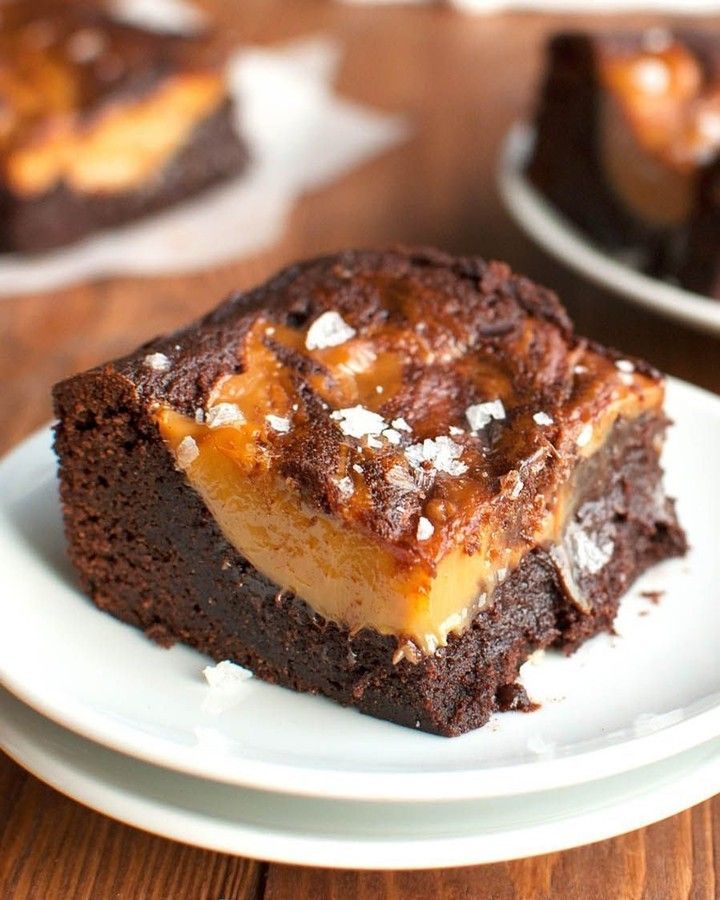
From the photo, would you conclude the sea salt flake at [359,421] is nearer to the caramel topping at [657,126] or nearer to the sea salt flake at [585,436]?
the sea salt flake at [585,436]

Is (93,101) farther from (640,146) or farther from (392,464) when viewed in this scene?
(392,464)

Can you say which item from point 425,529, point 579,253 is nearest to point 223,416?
point 425,529

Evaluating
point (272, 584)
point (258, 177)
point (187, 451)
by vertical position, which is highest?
point (187, 451)

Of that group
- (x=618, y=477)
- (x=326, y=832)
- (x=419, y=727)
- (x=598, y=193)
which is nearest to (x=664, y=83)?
(x=598, y=193)

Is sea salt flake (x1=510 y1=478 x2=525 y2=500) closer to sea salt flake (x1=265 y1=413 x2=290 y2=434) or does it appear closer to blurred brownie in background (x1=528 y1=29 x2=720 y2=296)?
sea salt flake (x1=265 y1=413 x2=290 y2=434)

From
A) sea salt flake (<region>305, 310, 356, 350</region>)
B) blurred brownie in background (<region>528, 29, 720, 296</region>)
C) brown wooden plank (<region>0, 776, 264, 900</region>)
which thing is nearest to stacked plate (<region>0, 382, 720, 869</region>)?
brown wooden plank (<region>0, 776, 264, 900</region>)

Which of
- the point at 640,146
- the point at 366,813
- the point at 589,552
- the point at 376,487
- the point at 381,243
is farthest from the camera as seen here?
the point at 381,243
